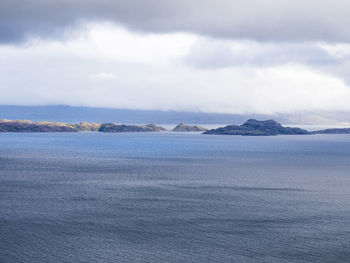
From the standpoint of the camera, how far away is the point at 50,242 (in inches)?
2557

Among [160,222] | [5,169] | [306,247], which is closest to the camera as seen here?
[306,247]

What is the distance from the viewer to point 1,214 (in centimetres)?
8181

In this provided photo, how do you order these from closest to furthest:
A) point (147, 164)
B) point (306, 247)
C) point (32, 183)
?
point (306, 247), point (32, 183), point (147, 164)

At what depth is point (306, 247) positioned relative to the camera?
63656 mm

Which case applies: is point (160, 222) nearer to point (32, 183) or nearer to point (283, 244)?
point (283, 244)

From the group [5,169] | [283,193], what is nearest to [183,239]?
[283,193]

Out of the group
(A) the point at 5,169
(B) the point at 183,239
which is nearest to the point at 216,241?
(B) the point at 183,239

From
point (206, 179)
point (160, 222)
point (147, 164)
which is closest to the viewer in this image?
point (160, 222)

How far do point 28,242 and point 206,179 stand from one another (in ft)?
251

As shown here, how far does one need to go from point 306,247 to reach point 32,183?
83373mm

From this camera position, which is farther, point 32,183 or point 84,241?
point 32,183

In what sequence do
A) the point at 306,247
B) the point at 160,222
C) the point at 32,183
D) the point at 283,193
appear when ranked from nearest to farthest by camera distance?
1. the point at 306,247
2. the point at 160,222
3. the point at 283,193
4. the point at 32,183

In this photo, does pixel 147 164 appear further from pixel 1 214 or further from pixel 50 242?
pixel 50 242

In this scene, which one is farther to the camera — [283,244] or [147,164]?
[147,164]
